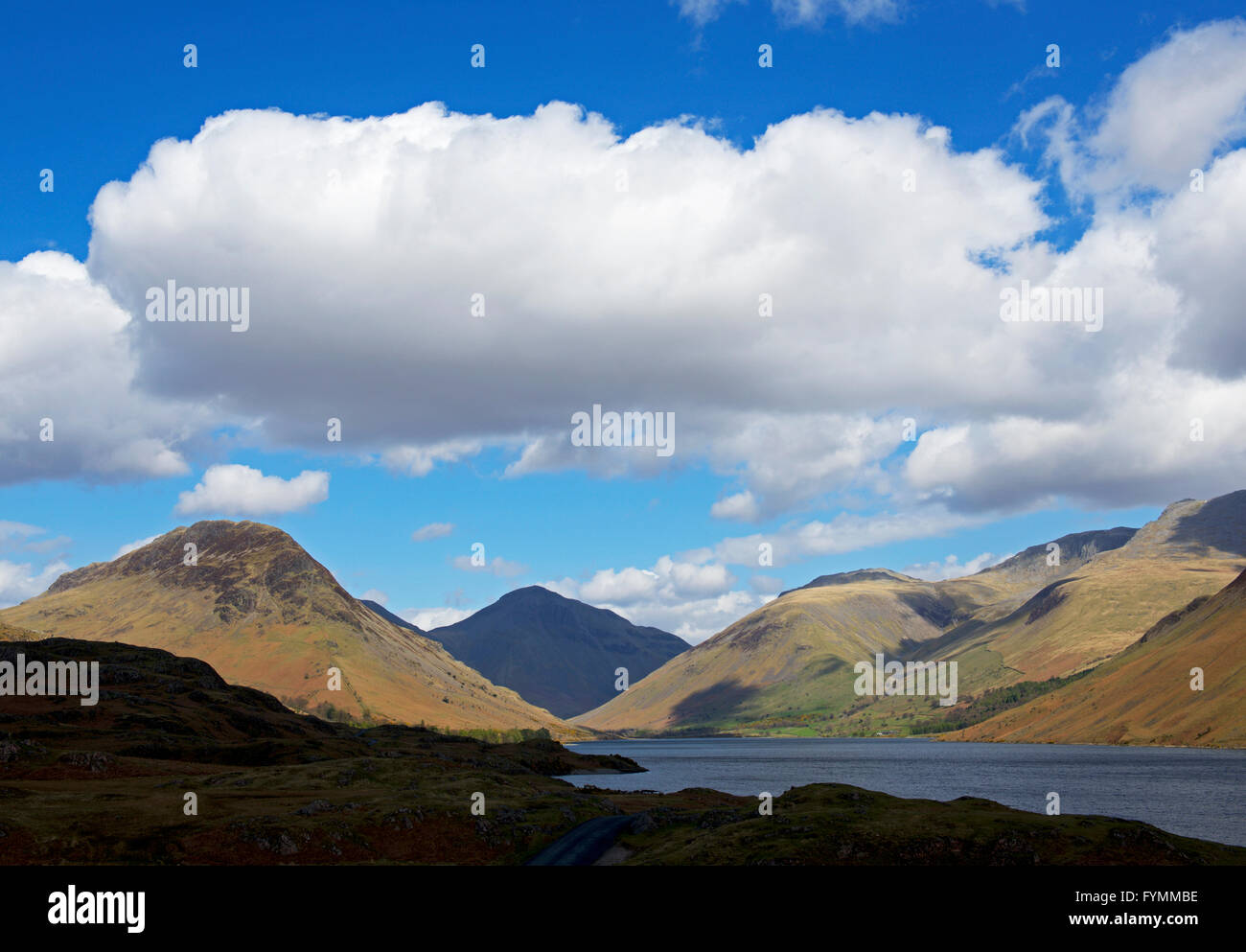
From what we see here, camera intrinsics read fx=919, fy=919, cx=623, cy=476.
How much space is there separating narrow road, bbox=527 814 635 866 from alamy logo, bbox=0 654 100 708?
380 feet

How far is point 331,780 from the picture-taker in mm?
105438

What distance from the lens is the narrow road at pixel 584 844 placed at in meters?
69.8

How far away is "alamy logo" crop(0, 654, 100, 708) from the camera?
168000 mm

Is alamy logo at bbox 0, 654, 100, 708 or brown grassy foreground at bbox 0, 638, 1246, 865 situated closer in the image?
brown grassy foreground at bbox 0, 638, 1246, 865

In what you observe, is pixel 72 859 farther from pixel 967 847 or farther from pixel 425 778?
pixel 967 847
